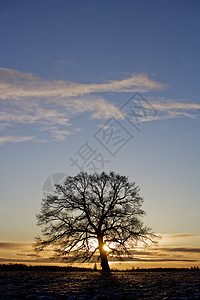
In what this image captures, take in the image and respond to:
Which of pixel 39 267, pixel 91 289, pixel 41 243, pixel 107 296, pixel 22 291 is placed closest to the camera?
pixel 107 296

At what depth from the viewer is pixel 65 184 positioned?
30.1 meters

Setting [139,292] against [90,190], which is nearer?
[139,292]

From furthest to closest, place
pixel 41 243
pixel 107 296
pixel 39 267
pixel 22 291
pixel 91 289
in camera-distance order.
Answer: pixel 41 243, pixel 39 267, pixel 91 289, pixel 22 291, pixel 107 296

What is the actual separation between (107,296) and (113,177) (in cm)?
1901

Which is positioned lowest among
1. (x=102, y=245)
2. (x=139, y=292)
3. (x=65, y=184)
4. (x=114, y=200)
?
(x=139, y=292)

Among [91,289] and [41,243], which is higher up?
[41,243]

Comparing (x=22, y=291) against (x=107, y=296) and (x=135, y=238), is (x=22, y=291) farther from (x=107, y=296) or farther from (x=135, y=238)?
(x=135, y=238)

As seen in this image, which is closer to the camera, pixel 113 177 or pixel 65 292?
pixel 65 292

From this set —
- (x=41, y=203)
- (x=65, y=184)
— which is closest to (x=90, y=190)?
(x=65, y=184)

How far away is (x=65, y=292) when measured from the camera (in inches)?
483

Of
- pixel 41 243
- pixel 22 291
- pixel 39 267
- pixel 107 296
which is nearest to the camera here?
pixel 107 296

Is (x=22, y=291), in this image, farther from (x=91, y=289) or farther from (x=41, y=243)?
(x=41, y=243)

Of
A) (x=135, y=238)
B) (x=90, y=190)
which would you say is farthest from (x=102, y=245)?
(x=90, y=190)

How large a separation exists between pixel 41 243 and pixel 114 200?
26.9ft
